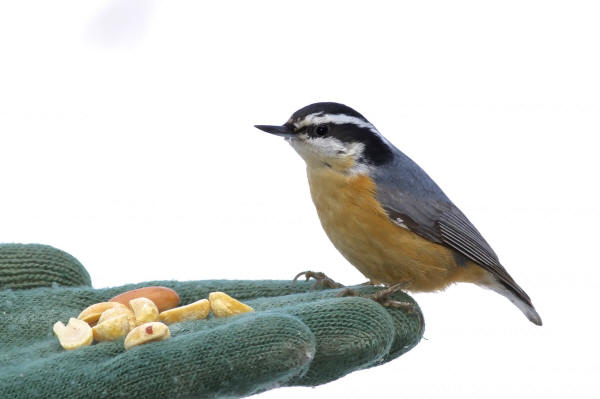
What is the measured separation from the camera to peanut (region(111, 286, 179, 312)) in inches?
114

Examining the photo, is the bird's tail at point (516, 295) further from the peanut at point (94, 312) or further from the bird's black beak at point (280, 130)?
the peanut at point (94, 312)

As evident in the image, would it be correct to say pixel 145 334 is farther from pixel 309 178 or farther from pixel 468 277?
pixel 468 277

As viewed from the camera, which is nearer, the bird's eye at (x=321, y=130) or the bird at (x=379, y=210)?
the bird at (x=379, y=210)

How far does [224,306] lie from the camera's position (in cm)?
272

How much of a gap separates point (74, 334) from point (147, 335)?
390 mm

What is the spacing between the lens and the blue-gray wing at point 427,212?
127 inches

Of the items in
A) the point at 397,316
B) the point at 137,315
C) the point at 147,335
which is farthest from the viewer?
the point at 397,316

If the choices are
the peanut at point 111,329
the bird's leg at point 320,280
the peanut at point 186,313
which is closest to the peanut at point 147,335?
the peanut at point 111,329

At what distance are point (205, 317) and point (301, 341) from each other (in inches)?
27.4

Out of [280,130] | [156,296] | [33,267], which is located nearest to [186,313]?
[156,296]

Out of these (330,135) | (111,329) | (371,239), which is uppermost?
(330,135)

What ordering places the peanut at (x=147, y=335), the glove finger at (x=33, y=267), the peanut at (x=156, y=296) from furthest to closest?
the glove finger at (x=33, y=267)
the peanut at (x=156, y=296)
the peanut at (x=147, y=335)

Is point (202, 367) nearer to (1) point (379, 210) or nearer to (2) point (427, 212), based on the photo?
(1) point (379, 210)

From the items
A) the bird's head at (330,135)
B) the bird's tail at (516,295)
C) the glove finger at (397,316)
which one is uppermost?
the bird's head at (330,135)
